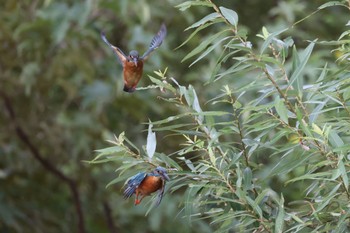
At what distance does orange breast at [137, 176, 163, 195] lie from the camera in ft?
4.49

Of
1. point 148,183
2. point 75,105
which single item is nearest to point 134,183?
point 148,183

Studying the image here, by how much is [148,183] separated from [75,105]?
7.63ft

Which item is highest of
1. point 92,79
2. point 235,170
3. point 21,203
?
point 235,170

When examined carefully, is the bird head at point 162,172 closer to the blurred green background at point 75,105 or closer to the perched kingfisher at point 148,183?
the perched kingfisher at point 148,183

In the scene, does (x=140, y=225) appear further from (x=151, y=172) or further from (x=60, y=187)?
(x=151, y=172)

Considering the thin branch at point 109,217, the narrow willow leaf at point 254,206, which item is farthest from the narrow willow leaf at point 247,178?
the thin branch at point 109,217

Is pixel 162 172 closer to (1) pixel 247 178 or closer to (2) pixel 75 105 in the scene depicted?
(1) pixel 247 178

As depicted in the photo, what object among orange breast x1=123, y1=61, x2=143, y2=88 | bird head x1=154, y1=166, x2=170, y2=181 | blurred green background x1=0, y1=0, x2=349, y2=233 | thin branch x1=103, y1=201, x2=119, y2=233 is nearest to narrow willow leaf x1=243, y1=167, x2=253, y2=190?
bird head x1=154, y1=166, x2=170, y2=181

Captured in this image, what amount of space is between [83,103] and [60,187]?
66 cm

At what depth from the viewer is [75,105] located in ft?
12.0

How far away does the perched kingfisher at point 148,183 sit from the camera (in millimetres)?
1368

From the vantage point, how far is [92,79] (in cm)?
333

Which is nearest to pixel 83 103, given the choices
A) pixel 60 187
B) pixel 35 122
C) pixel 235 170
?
pixel 35 122

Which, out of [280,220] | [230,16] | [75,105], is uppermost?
[230,16]
